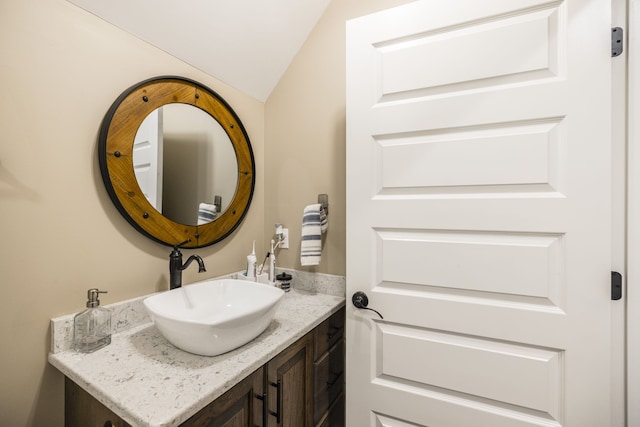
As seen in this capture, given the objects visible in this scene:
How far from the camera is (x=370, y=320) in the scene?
46.7 inches

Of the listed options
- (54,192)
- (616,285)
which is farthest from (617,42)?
(54,192)

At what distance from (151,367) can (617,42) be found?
1.78m

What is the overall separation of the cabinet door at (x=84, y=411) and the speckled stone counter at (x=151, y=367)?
0.07 meters

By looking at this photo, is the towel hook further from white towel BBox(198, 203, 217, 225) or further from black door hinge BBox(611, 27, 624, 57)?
black door hinge BBox(611, 27, 624, 57)

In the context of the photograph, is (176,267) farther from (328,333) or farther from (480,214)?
(480,214)

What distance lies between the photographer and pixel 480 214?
3.29 feet

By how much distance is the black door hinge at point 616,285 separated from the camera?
901mm

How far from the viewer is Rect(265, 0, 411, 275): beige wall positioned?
1521 mm

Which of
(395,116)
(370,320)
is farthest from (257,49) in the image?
(370,320)

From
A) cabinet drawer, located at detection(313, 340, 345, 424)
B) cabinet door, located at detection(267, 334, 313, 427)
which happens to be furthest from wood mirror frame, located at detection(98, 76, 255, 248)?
cabinet drawer, located at detection(313, 340, 345, 424)

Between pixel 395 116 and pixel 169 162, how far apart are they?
3.25 feet

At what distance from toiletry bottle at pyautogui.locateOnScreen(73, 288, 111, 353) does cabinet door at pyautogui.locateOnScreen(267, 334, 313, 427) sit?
0.57m

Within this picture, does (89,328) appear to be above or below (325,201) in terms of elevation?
below

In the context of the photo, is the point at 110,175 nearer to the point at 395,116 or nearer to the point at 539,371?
the point at 395,116
